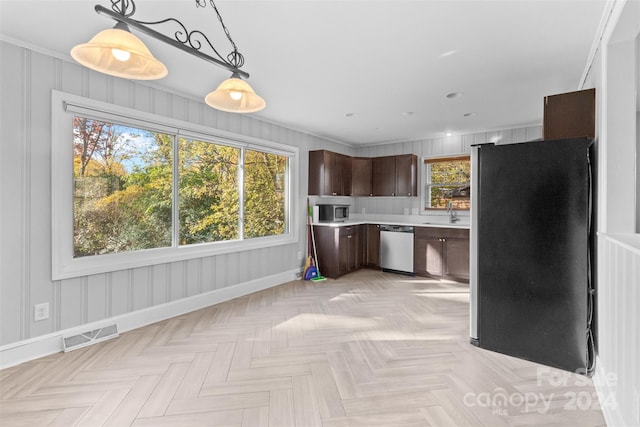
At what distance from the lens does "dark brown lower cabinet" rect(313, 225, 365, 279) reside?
5031 millimetres

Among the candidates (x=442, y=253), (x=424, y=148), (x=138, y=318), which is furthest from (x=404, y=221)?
(x=138, y=318)

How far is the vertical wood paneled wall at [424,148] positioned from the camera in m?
4.92

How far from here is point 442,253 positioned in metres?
4.91

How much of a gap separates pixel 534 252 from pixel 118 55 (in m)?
2.95

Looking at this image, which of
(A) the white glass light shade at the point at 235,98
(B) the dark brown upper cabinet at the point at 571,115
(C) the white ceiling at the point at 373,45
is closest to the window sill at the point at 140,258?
(C) the white ceiling at the point at 373,45

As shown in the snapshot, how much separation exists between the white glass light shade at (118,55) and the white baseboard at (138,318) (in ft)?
7.77

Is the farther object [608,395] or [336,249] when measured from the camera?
[336,249]

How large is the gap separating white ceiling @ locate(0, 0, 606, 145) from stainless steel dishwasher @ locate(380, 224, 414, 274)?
2165 mm

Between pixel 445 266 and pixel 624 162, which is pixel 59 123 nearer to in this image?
pixel 624 162

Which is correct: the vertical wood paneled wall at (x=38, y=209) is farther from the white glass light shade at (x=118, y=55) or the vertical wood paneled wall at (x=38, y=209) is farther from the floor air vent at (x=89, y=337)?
the white glass light shade at (x=118, y=55)

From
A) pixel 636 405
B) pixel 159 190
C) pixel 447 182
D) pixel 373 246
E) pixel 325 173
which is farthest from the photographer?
pixel 373 246

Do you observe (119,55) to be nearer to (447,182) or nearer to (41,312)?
(41,312)

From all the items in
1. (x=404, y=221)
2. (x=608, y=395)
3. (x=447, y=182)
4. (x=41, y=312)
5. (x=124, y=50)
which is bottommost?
(x=608, y=395)

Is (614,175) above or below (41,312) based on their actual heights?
above
